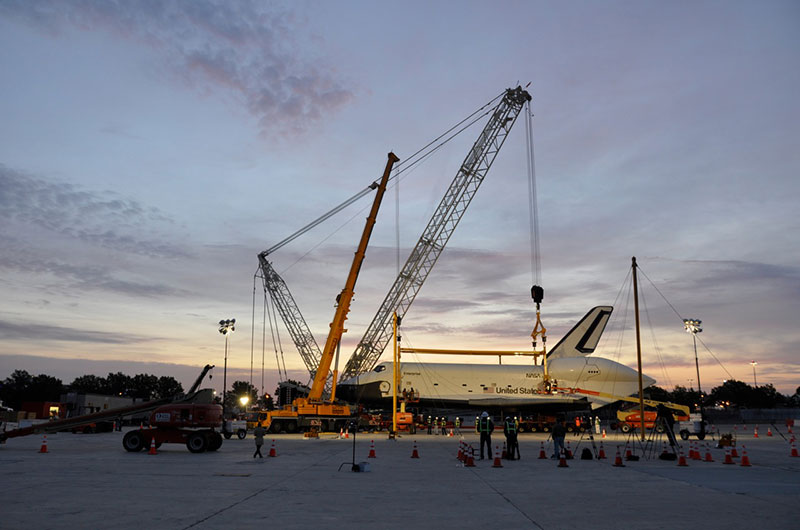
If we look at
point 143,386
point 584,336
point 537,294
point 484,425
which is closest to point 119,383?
point 143,386

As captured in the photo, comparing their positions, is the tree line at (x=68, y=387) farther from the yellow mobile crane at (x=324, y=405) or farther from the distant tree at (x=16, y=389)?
the yellow mobile crane at (x=324, y=405)

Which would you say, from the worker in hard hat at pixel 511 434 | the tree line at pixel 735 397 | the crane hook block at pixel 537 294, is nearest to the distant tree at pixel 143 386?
the tree line at pixel 735 397

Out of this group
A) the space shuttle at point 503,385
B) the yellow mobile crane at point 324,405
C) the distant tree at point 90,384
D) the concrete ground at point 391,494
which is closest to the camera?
the concrete ground at point 391,494

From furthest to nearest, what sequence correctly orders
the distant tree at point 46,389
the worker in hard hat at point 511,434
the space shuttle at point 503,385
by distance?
1. the distant tree at point 46,389
2. the space shuttle at point 503,385
3. the worker in hard hat at point 511,434

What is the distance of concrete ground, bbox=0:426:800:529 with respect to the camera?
35.8 ft

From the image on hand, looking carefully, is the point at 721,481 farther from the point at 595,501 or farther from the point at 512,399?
the point at 512,399

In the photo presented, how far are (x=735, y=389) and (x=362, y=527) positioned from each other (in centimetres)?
18302

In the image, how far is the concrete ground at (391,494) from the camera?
35.8ft

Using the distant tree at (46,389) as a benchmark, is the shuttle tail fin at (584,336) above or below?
above

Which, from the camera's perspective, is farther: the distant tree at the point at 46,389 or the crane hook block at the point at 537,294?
the distant tree at the point at 46,389

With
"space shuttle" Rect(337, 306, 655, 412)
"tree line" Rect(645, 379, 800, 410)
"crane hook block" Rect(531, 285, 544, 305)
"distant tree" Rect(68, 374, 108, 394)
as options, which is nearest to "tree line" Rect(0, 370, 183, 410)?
"distant tree" Rect(68, 374, 108, 394)

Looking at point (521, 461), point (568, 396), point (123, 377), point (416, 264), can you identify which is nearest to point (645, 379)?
point (568, 396)

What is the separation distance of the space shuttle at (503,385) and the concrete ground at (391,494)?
38.7m

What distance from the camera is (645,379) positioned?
6856 cm
